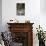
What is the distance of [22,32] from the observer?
551 centimetres

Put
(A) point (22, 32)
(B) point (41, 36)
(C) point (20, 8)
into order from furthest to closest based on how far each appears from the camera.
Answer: (C) point (20, 8) → (A) point (22, 32) → (B) point (41, 36)

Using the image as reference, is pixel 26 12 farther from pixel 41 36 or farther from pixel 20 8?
pixel 41 36

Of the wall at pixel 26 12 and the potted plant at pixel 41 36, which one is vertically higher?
the wall at pixel 26 12

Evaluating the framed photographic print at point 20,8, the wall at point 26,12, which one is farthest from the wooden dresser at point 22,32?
the framed photographic print at point 20,8

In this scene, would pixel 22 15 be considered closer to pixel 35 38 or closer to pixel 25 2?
pixel 25 2

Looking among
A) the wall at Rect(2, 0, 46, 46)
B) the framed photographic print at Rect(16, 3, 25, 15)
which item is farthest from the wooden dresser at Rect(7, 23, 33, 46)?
the framed photographic print at Rect(16, 3, 25, 15)

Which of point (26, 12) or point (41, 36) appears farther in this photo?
point (26, 12)

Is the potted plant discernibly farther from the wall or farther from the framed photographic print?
the framed photographic print

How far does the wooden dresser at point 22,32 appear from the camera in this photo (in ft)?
17.8

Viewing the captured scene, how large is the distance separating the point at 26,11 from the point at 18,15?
35 cm

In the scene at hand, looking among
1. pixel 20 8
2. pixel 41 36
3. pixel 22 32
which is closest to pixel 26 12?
pixel 20 8

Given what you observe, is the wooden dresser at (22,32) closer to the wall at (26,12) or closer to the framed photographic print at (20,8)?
the wall at (26,12)

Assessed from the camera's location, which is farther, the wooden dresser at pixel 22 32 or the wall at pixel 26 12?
the wall at pixel 26 12

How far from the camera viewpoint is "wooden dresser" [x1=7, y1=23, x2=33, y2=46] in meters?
5.43
